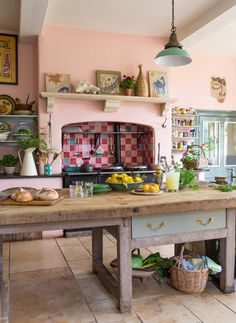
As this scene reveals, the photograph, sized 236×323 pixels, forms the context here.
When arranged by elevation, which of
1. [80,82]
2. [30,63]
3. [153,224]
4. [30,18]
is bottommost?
[153,224]

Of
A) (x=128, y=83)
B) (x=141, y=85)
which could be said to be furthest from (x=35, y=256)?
(x=141, y=85)

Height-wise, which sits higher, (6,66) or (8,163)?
(6,66)

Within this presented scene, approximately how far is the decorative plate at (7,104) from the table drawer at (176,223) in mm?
3287

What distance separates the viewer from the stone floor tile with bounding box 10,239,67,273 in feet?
11.0

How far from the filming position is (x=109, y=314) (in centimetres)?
232

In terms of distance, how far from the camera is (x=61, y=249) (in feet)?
12.9

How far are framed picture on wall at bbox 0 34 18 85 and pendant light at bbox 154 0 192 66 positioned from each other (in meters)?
2.58

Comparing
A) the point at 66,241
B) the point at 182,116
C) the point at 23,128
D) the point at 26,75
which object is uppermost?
the point at 26,75

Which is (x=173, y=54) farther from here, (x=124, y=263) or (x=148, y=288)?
(x=148, y=288)

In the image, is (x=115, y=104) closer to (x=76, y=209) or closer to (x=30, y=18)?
(x=30, y=18)

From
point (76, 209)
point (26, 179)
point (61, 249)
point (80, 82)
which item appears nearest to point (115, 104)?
point (80, 82)

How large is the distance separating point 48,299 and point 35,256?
119 cm

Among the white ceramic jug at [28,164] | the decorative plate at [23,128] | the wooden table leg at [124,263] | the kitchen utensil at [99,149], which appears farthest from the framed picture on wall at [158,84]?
the wooden table leg at [124,263]

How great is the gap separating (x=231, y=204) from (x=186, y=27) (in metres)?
3.26
